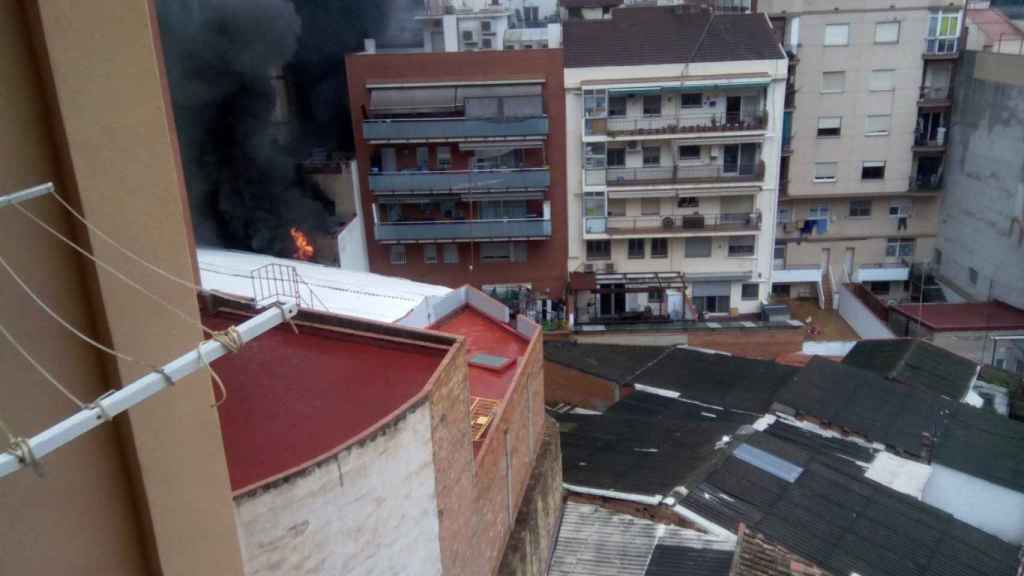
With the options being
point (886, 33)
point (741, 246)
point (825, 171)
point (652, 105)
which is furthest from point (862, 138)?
point (652, 105)

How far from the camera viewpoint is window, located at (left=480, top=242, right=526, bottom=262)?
2680 centimetres

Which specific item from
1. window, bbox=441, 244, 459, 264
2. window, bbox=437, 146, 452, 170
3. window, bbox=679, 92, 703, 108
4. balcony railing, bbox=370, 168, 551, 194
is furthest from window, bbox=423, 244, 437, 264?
window, bbox=679, 92, 703, 108

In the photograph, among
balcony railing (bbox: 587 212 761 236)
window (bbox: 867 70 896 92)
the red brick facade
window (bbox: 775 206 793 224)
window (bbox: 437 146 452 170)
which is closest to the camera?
the red brick facade

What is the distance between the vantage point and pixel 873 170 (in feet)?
97.2

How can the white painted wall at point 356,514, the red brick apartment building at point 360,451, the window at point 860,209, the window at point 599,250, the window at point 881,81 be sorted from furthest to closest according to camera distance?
the window at point 860,209
the window at point 881,81
the window at point 599,250
the red brick apartment building at point 360,451
the white painted wall at point 356,514

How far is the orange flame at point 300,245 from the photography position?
21.1 meters

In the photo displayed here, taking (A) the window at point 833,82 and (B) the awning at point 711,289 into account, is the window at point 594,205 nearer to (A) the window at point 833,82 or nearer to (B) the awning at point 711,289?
(B) the awning at point 711,289

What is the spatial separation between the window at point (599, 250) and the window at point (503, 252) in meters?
2.48

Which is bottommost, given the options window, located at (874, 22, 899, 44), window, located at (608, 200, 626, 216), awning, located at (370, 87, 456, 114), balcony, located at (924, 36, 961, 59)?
window, located at (608, 200, 626, 216)

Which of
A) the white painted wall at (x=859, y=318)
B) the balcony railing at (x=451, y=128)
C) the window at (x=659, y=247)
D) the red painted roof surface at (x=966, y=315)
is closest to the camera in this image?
the balcony railing at (x=451, y=128)

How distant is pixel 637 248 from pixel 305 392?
21377mm

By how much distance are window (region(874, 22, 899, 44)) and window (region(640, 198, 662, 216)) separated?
10347mm

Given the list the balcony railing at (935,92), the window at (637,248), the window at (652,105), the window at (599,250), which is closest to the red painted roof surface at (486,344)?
the window at (599,250)

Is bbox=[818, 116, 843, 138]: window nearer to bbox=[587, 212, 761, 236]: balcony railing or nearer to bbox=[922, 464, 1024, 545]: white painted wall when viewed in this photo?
bbox=[587, 212, 761, 236]: balcony railing
